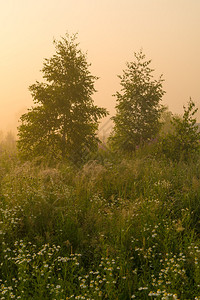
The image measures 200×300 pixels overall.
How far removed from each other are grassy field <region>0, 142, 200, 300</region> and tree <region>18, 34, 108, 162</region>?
355 centimetres

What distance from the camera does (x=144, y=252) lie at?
13.1 ft

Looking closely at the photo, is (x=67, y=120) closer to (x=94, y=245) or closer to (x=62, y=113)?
(x=62, y=113)

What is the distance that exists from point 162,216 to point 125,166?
10.5 ft

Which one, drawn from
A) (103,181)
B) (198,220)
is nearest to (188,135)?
(103,181)

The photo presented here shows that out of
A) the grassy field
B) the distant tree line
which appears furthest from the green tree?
the grassy field

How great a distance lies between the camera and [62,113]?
995cm

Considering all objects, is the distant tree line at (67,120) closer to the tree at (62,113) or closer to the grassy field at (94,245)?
the tree at (62,113)

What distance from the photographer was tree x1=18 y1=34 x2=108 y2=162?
971 centimetres

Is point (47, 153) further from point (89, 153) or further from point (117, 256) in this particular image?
point (117, 256)

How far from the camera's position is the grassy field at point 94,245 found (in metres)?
3.35

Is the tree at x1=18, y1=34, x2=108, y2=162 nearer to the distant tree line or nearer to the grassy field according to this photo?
the distant tree line

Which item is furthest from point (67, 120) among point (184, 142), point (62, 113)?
point (184, 142)

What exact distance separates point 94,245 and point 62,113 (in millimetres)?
6418

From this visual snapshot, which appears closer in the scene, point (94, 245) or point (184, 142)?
point (94, 245)
